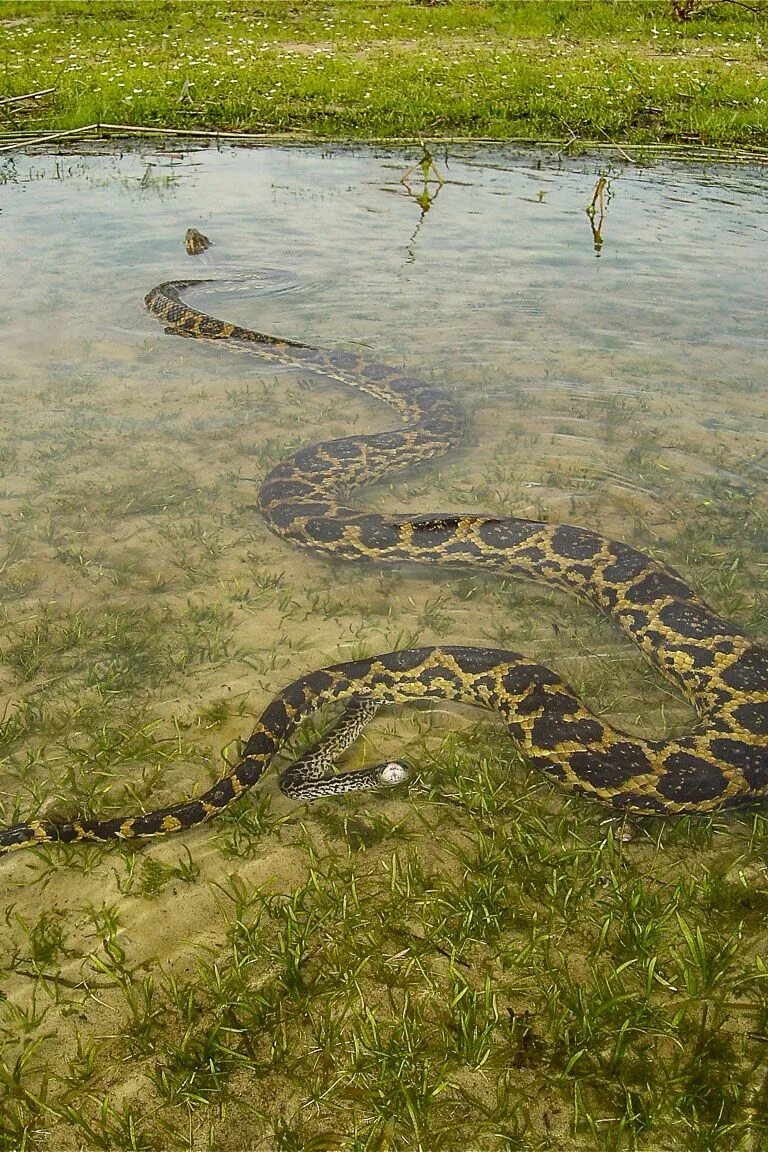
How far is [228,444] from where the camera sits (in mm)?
9023

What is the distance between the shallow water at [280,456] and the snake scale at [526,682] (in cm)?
19

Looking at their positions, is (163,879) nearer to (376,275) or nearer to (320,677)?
(320,677)

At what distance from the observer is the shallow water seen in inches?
209

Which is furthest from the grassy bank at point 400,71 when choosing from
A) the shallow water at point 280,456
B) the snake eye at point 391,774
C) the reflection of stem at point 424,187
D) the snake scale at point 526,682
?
the snake eye at point 391,774

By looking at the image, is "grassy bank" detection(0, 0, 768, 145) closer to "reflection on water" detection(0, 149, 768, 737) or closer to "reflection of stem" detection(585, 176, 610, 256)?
"reflection on water" detection(0, 149, 768, 737)

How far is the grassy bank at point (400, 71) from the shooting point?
65.7ft

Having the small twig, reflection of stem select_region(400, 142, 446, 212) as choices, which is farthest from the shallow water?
the small twig

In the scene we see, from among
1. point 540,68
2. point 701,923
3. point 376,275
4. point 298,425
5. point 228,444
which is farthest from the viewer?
point 540,68

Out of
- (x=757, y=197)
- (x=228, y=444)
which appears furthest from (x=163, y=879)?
(x=757, y=197)

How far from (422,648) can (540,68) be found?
22828mm

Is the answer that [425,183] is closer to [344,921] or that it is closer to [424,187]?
[424,187]

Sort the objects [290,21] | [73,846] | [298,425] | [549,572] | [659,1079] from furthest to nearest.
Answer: [290,21] → [298,425] → [549,572] → [73,846] → [659,1079]

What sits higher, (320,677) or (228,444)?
(228,444)

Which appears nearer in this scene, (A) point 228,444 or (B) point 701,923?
(B) point 701,923
